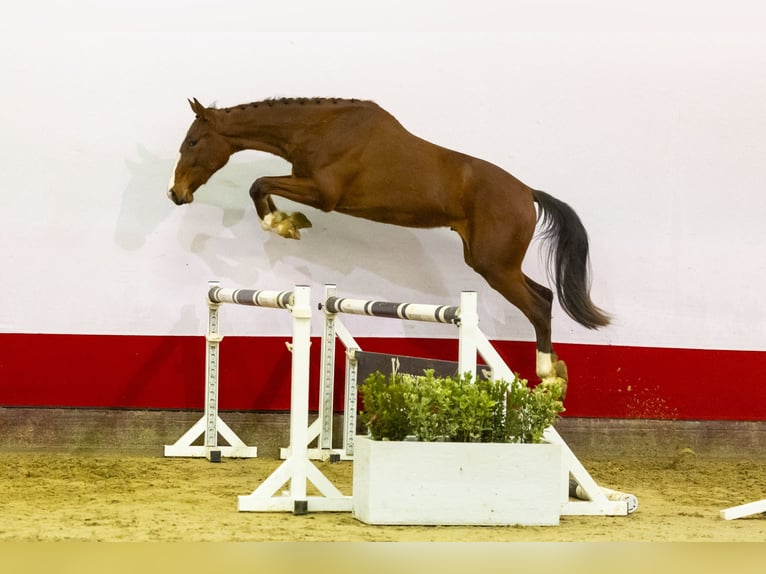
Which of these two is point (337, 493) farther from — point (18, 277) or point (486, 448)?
point (18, 277)

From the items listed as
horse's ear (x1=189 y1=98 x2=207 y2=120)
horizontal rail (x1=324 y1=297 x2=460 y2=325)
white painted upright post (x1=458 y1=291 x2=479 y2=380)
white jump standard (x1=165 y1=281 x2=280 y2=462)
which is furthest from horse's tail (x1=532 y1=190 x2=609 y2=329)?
white painted upright post (x1=458 y1=291 x2=479 y2=380)

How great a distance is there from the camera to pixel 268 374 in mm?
5562

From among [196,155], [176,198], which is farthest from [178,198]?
[196,155]

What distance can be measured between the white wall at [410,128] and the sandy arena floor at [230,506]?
2.65ft

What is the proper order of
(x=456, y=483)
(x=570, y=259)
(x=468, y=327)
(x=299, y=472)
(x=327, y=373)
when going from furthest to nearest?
(x=570, y=259), (x=327, y=373), (x=299, y=472), (x=468, y=327), (x=456, y=483)

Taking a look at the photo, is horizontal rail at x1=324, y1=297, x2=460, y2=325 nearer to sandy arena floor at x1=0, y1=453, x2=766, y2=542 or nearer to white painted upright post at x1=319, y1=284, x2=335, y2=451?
white painted upright post at x1=319, y1=284, x2=335, y2=451

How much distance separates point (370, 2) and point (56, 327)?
2404mm

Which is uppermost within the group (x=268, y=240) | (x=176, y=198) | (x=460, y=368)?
(x=176, y=198)

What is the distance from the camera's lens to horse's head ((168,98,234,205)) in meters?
5.17

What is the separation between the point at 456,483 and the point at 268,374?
2260 mm

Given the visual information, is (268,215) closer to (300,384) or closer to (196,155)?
(196,155)

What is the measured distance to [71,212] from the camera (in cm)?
543

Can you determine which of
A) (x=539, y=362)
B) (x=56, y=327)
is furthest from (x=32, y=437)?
(x=539, y=362)

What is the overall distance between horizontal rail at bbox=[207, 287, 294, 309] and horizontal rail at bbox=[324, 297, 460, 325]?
0.39 meters
